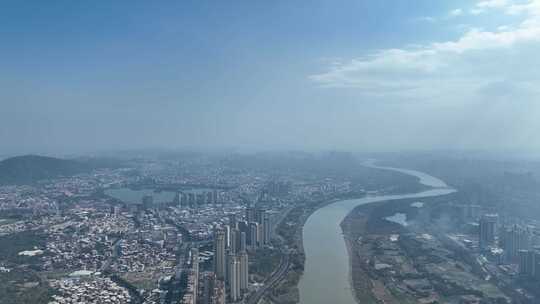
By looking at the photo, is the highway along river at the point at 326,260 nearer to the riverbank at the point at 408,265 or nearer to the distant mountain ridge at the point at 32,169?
the riverbank at the point at 408,265

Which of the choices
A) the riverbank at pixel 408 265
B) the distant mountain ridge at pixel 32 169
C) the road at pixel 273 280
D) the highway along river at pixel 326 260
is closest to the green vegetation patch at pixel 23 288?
the road at pixel 273 280

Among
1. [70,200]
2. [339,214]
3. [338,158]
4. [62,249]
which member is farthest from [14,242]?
[338,158]

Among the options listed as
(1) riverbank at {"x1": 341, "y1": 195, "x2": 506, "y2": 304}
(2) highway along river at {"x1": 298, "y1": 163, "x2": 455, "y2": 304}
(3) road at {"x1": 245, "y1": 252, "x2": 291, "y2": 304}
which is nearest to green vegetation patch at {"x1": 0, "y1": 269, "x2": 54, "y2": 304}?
(3) road at {"x1": 245, "y1": 252, "x2": 291, "y2": 304}

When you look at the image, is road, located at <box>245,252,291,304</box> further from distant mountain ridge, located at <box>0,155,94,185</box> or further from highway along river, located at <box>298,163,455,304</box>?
distant mountain ridge, located at <box>0,155,94,185</box>

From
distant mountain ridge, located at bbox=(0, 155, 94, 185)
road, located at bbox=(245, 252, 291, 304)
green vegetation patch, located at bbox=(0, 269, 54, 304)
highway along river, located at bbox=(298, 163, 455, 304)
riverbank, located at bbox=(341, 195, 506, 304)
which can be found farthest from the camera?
distant mountain ridge, located at bbox=(0, 155, 94, 185)

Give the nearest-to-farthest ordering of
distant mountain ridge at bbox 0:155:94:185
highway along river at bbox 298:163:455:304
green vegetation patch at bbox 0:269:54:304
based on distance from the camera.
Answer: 1. green vegetation patch at bbox 0:269:54:304
2. highway along river at bbox 298:163:455:304
3. distant mountain ridge at bbox 0:155:94:185

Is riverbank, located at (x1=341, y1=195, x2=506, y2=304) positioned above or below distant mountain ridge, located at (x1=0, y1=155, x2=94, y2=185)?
below

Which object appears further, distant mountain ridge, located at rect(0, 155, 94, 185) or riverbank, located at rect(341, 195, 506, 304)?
distant mountain ridge, located at rect(0, 155, 94, 185)

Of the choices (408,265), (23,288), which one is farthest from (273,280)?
(23,288)
